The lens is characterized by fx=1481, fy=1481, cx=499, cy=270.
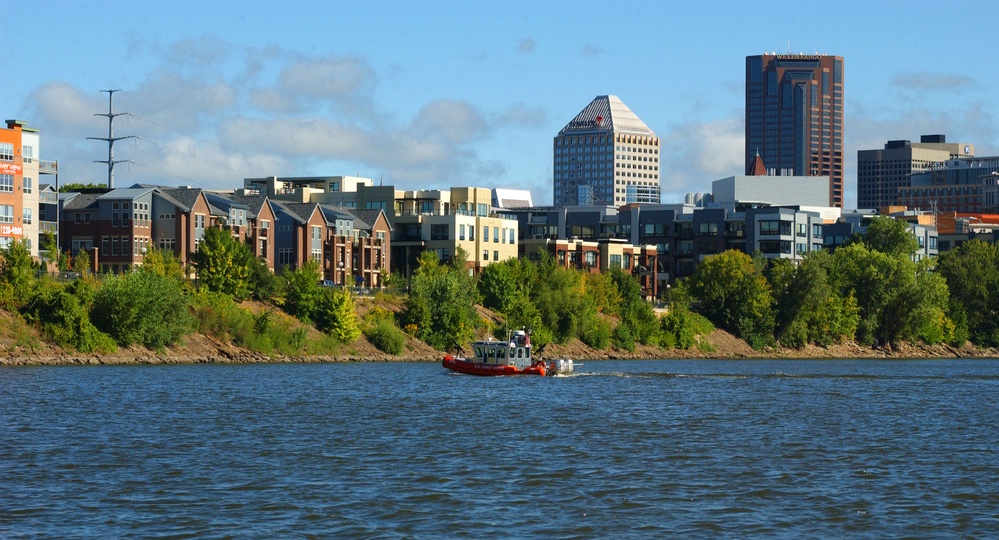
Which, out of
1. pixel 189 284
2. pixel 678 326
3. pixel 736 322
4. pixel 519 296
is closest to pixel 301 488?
pixel 189 284

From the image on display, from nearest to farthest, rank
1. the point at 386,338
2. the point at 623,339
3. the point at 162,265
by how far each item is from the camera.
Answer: the point at 386,338 < the point at 162,265 < the point at 623,339

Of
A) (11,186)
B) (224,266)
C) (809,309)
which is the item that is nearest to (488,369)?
(224,266)

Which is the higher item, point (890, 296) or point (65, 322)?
point (890, 296)

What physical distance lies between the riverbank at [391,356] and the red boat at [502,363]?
23.0m

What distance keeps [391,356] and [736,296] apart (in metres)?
60.8

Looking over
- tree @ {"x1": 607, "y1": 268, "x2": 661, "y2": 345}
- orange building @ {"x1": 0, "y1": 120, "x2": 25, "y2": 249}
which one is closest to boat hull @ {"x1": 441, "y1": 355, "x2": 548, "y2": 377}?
tree @ {"x1": 607, "y1": 268, "x2": 661, "y2": 345}

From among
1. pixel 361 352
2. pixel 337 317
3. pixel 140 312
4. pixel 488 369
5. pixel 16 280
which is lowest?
pixel 361 352

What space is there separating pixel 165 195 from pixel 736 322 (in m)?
73.0

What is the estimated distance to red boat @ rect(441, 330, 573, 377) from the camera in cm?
11675

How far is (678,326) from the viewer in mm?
179000

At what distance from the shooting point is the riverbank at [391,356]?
4577 inches

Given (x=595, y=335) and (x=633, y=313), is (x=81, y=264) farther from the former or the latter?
(x=633, y=313)

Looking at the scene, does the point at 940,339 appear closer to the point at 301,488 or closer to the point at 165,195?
the point at 165,195

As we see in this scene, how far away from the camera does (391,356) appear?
5655 inches
